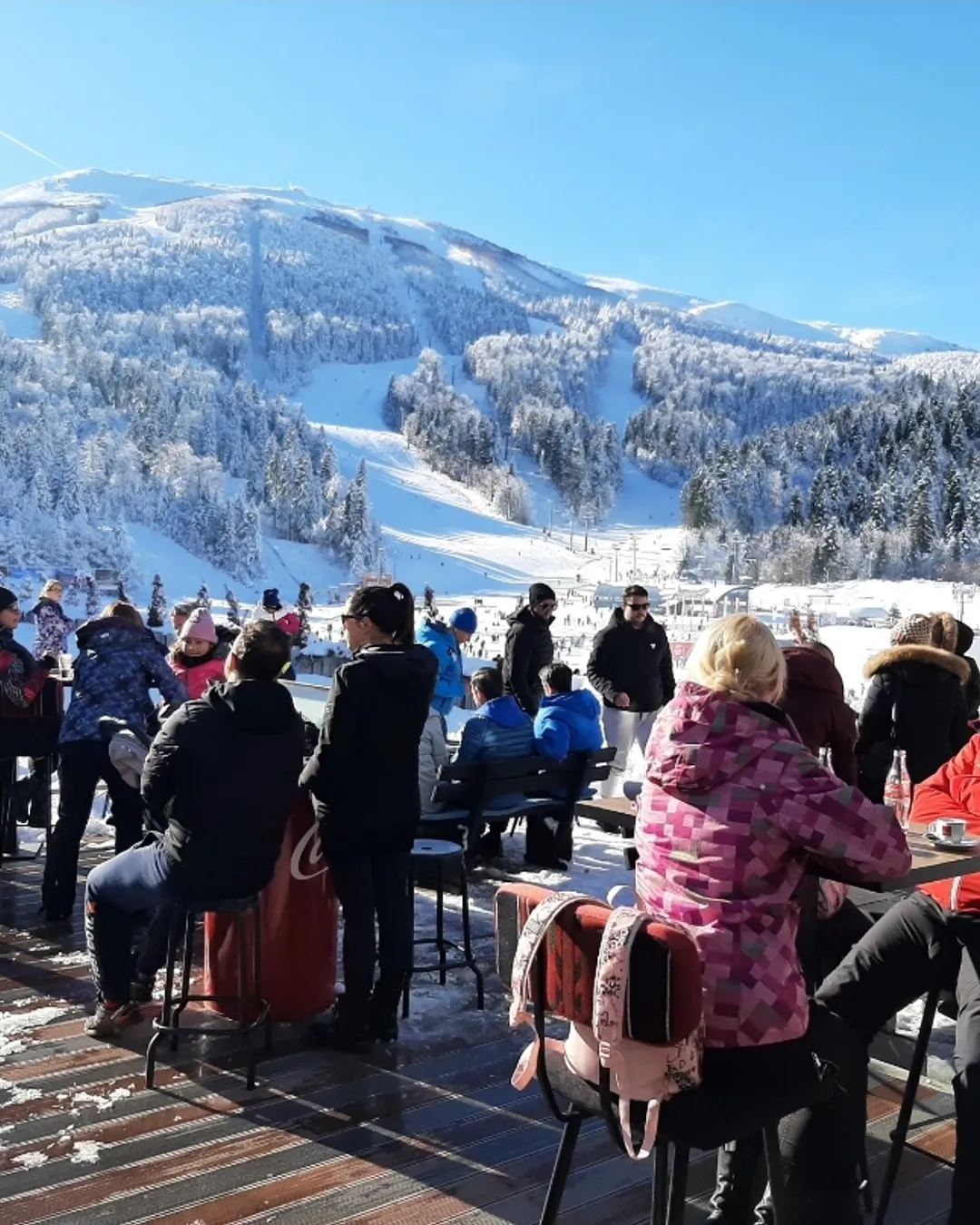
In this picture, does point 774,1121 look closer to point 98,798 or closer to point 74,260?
point 98,798

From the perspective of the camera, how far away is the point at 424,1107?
346 centimetres

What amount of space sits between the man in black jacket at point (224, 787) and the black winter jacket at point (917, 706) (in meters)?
2.41

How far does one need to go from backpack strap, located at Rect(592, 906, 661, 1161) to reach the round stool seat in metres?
2.22

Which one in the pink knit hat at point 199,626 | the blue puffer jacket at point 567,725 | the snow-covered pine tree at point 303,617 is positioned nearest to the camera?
the pink knit hat at point 199,626

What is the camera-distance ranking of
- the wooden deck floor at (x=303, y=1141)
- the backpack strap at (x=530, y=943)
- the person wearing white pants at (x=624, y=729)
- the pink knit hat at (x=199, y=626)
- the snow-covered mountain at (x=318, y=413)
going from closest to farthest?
the backpack strap at (x=530, y=943) → the wooden deck floor at (x=303, y=1141) → the pink knit hat at (x=199, y=626) → the person wearing white pants at (x=624, y=729) → the snow-covered mountain at (x=318, y=413)

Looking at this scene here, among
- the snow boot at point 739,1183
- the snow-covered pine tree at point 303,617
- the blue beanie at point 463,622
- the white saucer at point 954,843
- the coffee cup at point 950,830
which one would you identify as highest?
the coffee cup at point 950,830

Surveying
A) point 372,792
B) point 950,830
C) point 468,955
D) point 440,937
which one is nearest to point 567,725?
point 440,937

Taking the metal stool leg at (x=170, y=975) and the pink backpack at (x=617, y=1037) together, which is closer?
the pink backpack at (x=617, y=1037)

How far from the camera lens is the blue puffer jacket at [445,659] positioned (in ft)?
24.5

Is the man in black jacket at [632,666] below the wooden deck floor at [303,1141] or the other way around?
the other way around

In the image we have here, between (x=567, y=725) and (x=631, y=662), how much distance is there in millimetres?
1666

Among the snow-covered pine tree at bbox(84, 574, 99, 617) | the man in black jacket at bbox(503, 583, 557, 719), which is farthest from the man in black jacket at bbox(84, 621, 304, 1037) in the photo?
the snow-covered pine tree at bbox(84, 574, 99, 617)

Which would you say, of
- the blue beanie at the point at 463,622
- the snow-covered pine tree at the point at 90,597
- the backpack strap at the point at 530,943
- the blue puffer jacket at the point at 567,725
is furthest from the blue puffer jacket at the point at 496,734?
the snow-covered pine tree at the point at 90,597

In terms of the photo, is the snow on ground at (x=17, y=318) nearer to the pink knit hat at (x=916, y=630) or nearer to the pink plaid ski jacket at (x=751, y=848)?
the pink knit hat at (x=916, y=630)
